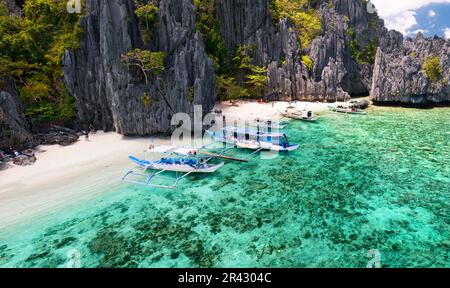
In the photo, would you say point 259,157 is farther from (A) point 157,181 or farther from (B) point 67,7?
(B) point 67,7

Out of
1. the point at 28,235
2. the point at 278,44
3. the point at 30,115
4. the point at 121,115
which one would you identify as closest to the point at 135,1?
the point at 121,115

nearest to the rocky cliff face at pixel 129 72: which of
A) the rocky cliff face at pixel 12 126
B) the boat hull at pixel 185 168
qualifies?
the rocky cliff face at pixel 12 126

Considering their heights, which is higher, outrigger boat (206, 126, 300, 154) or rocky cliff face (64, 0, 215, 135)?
rocky cliff face (64, 0, 215, 135)

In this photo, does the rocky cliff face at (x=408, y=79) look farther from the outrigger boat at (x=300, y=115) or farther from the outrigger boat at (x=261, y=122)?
the outrigger boat at (x=261, y=122)

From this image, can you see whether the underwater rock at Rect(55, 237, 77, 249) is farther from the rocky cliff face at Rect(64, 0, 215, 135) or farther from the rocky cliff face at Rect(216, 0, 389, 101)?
the rocky cliff face at Rect(216, 0, 389, 101)

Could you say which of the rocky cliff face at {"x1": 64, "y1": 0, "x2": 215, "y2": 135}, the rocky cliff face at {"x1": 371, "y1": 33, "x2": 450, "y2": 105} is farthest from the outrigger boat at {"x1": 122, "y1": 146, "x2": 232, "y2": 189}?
the rocky cliff face at {"x1": 371, "y1": 33, "x2": 450, "y2": 105}

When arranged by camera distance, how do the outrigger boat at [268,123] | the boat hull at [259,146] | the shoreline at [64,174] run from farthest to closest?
the outrigger boat at [268,123], the boat hull at [259,146], the shoreline at [64,174]

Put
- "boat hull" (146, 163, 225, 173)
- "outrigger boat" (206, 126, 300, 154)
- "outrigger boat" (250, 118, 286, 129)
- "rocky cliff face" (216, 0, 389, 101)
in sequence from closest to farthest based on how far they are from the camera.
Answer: "boat hull" (146, 163, 225, 173) < "outrigger boat" (206, 126, 300, 154) < "outrigger boat" (250, 118, 286, 129) < "rocky cliff face" (216, 0, 389, 101)

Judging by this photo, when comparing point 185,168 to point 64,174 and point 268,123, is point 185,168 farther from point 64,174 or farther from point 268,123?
point 268,123
